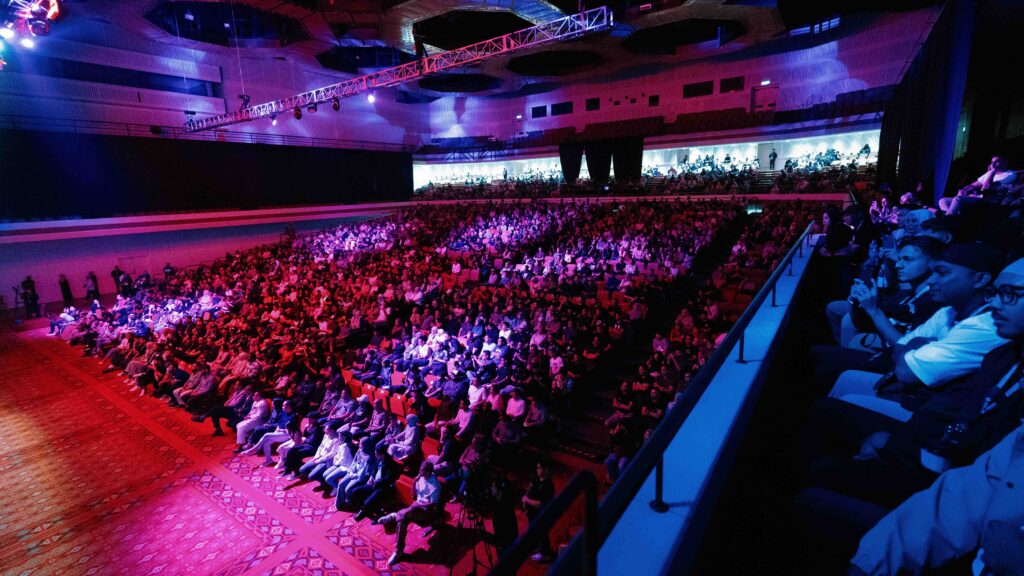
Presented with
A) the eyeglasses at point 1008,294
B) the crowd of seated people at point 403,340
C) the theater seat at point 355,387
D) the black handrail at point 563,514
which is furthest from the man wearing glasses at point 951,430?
the theater seat at point 355,387

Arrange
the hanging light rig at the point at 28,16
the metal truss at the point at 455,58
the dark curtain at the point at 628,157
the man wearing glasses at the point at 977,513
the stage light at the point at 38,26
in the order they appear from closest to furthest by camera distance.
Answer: the man wearing glasses at the point at 977,513 < the hanging light rig at the point at 28,16 < the stage light at the point at 38,26 < the metal truss at the point at 455,58 < the dark curtain at the point at 628,157

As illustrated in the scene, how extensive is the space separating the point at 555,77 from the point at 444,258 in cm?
1475

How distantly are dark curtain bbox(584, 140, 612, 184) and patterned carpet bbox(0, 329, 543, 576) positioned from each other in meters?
19.8

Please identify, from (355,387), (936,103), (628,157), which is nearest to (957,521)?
(355,387)

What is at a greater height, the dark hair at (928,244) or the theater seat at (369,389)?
the dark hair at (928,244)

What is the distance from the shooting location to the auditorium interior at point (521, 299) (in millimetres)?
1739

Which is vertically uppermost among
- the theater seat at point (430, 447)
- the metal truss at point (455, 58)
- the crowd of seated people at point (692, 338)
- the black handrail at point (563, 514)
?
the metal truss at point (455, 58)

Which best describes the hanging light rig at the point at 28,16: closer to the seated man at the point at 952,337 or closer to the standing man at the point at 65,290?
the standing man at the point at 65,290

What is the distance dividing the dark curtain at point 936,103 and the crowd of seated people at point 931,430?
4.63m

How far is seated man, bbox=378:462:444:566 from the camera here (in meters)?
4.82

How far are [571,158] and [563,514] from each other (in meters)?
24.4

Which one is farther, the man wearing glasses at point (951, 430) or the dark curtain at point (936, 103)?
the dark curtain at point (936, 103)

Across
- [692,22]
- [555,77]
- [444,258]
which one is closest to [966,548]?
[444,258]

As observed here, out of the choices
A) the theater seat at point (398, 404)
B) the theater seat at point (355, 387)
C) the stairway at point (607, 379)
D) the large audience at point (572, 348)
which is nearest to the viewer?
the large audience at point (572, 348)
